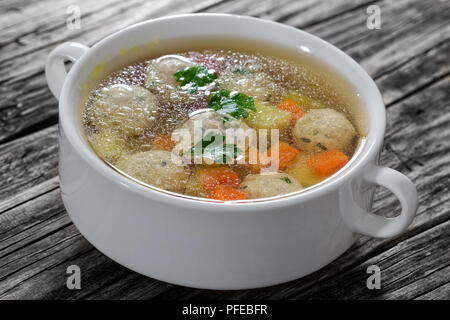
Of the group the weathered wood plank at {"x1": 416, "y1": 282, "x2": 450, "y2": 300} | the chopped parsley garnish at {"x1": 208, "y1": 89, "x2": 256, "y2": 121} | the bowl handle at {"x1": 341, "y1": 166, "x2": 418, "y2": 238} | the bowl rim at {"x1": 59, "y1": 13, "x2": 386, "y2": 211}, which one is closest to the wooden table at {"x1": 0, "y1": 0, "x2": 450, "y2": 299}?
the weathered wood plank at {"x1": 416, "y1": 282, "x2": 450, "y2": 300}

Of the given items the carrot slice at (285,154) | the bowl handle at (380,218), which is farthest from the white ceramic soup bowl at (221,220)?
the carrot slice at (285,154)

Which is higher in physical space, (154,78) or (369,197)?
(154,78)

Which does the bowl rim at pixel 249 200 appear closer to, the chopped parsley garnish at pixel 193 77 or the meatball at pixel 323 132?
the meatball at pixel 323 132

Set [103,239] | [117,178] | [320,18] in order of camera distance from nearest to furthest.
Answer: [117,178] < [103,239] < [320,18]

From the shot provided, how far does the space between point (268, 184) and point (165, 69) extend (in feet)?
1.31

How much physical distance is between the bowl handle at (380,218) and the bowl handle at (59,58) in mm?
609

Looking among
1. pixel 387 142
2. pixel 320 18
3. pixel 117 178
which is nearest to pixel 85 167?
pixel 117 178

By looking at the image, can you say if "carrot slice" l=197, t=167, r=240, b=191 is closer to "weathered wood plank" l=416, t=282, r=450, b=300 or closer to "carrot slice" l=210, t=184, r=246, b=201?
"carrot slice" l=210, t=184, r=246, b=201

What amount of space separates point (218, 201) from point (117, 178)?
6.4 inches

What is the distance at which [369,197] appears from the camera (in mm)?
1262

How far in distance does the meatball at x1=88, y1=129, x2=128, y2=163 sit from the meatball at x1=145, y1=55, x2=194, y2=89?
0.18 m

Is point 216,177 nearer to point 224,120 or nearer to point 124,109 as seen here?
point 224,120

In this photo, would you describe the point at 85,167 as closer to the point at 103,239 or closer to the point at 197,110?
the point at 103,239

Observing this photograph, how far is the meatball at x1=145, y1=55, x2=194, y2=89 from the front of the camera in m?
1.41
